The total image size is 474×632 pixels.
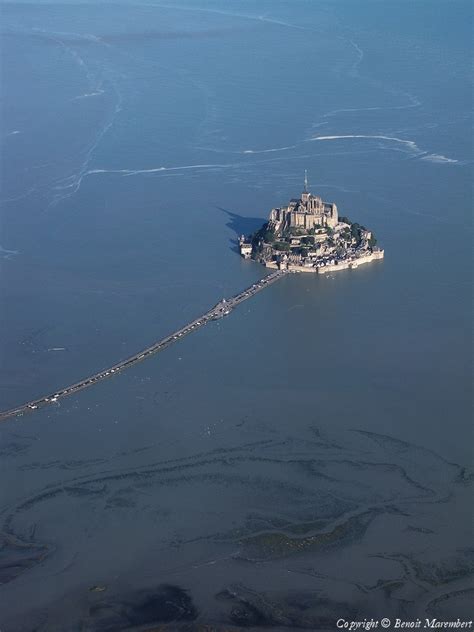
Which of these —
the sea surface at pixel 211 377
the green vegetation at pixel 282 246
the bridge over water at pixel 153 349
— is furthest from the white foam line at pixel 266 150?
the bridge over water at pixel 153 349

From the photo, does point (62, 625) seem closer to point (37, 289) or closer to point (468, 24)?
point (37, 289)

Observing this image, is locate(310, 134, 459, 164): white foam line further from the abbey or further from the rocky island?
the abbey

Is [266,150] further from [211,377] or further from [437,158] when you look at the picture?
[211,377]

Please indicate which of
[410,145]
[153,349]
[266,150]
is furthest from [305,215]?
[410,145]

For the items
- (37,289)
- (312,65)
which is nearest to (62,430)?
(37,289)

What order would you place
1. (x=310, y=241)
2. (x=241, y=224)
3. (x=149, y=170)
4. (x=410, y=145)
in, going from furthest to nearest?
1. (x=410, y=145)
2. (x=149, y=170)
3. (x=241, y=224)
4. (x=310, y=241)

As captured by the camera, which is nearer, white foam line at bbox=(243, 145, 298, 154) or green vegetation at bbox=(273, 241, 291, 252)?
green vegetation at bbox=(273, 241, 291, 252)

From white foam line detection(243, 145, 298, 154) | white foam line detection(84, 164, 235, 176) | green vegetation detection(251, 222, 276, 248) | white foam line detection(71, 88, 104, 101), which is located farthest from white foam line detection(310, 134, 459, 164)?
white foam line detection(71, 88, 104, 101)
